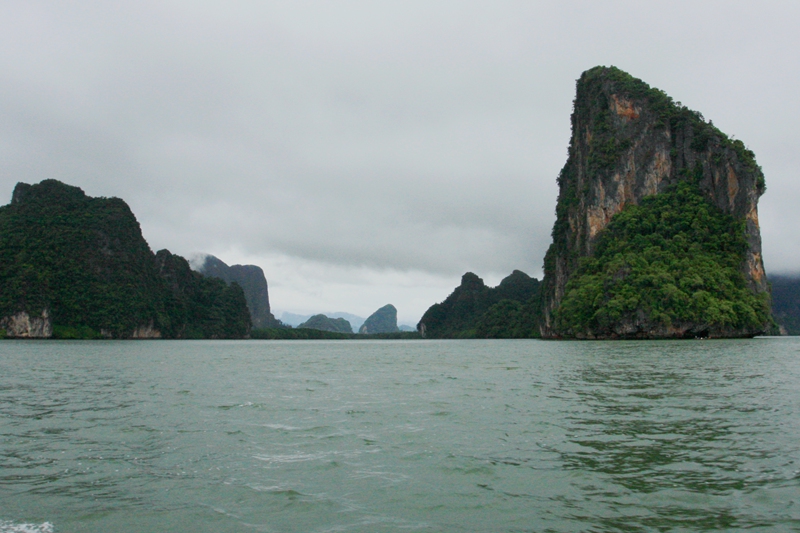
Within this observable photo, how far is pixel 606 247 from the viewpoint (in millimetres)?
91688

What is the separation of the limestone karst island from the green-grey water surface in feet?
213

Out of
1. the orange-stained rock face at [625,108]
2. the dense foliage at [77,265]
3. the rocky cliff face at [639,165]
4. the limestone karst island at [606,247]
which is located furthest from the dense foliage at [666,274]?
the dense foliage at [77,265]

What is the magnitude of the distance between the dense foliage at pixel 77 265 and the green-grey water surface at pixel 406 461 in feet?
364

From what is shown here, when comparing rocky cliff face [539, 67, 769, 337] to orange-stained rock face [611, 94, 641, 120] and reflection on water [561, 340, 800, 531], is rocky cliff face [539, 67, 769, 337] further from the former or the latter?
reflection on water [561, 340, 800, 531]

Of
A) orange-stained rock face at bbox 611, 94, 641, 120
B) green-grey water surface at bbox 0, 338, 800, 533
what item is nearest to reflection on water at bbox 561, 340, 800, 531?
green-grey water surface at bbox 0, 338, 800, 533

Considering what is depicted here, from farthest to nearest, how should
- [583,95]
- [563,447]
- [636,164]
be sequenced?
[583,95] < [636,164] < [563,447]

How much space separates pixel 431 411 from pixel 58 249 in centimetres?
13003

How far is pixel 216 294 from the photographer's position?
181000 millimetres

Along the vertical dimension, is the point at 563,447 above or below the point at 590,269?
below

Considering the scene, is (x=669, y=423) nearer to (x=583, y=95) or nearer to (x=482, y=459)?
(x=482, y=459)

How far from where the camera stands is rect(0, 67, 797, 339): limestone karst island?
75938 mm

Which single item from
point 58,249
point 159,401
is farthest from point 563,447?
point 58,249

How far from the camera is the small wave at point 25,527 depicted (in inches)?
240

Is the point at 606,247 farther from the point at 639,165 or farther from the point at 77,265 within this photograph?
the point at 77,265
